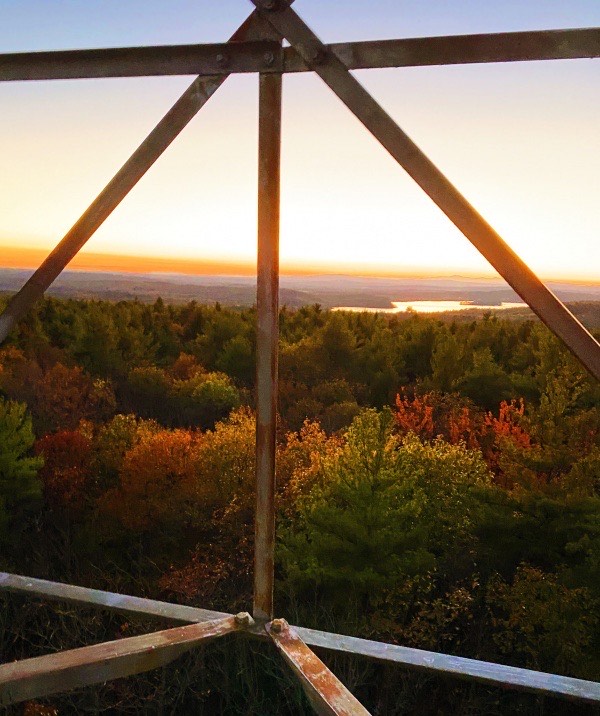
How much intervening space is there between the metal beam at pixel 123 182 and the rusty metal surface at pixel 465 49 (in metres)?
0.31

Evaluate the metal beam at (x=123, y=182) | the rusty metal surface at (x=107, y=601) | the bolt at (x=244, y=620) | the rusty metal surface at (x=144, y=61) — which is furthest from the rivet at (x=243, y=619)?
the rusty metal surface at (x=144, y=61)

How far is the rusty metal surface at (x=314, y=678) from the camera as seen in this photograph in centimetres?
228

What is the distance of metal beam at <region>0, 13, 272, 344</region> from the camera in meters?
2.44

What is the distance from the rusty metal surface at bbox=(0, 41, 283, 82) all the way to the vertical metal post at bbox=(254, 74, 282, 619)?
0.09 metres

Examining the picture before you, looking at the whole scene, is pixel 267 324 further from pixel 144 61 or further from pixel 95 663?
pixel 95 663

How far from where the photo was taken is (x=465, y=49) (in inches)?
86.7

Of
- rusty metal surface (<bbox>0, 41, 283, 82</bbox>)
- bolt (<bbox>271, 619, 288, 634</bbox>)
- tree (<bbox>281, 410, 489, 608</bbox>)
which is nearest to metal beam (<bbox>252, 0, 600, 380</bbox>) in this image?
rusty metal surface (<bbox>0, 41, 283, 82</bbox>)

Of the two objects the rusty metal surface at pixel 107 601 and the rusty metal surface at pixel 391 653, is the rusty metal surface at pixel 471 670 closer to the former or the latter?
the rusty metal surface at pixel 391 653

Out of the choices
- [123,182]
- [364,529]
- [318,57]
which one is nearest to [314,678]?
[123,182]

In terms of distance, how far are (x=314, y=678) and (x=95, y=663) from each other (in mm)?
786

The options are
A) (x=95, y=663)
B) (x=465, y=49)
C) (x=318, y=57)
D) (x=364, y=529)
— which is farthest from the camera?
(x=364, y=529)

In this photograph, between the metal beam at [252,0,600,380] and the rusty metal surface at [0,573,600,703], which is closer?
the metal beam at [252,0,600,380]

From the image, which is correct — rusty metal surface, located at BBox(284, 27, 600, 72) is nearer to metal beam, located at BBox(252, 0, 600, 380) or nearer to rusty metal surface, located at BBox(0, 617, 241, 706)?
metal beam, located at BBox(252, 0, 600, 380)

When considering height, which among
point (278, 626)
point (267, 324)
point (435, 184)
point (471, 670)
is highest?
point (435, 184)
